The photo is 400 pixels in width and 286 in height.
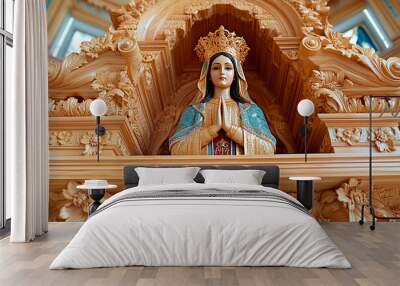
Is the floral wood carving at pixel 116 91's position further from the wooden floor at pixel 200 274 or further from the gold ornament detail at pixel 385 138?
the gold ornament detail at pixel 385 138

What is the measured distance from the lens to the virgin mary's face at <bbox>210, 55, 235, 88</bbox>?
6027 mm

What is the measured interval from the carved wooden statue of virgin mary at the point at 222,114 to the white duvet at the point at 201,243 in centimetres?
248

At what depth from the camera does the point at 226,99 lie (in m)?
6.11

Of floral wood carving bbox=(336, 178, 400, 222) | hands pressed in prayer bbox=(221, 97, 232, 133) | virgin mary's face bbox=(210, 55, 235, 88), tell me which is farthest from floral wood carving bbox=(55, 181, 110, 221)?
floral wood carving bbox=(336, 178, 400, 222)

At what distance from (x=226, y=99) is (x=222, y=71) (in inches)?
13.8

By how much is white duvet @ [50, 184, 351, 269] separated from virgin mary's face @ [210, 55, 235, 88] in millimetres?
2954

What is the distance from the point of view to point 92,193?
4.98 metres

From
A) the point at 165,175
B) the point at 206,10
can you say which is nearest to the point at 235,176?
the point at 165,175

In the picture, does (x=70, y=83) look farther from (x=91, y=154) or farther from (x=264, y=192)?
(x=264, y=192)

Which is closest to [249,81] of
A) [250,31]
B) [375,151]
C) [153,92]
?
[250,31]

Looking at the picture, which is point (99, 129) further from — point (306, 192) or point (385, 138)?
point (385, 138)

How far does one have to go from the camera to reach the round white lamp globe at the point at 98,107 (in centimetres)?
538

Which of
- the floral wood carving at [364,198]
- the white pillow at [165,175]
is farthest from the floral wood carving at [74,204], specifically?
the floral wood carving at [364,198]

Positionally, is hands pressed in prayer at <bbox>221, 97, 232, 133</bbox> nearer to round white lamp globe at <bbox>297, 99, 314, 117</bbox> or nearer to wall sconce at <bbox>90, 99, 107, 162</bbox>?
round white lamp globe at <bbox>297, 99, 314, 117</bbox>
